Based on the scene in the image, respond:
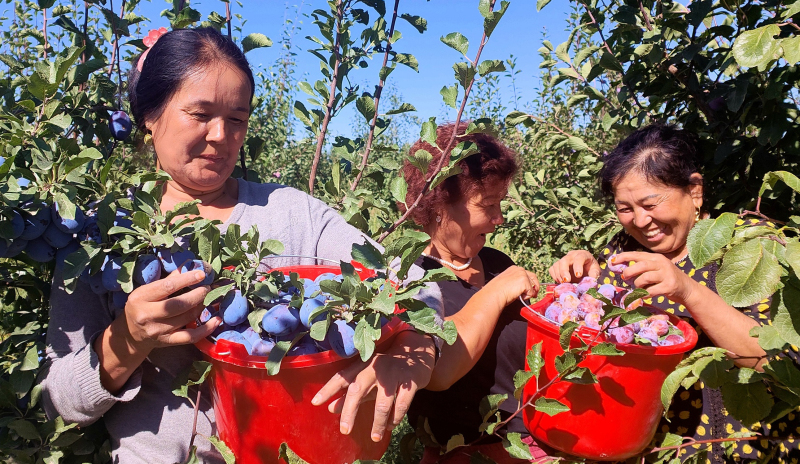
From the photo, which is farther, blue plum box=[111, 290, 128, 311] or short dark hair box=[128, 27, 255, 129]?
short dark hair box=[128, 27, 255, 129]

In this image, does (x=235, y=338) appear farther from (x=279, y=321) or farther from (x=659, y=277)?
(x=659, y=277)

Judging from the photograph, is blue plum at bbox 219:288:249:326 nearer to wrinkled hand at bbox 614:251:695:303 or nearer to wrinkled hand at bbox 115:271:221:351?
wrinkled hand at bbox 115:271:221:351

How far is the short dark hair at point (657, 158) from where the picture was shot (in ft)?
5.24

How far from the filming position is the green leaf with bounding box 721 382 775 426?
73cm

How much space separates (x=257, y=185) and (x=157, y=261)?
0.49 m

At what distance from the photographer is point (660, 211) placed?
158 cm

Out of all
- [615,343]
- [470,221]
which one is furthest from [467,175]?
[615,343]

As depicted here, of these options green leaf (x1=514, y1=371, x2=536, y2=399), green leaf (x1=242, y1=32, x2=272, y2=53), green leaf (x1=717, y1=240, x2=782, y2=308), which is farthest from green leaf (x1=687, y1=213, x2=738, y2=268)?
green leaf (x1=242, y1=32, x2=272, y2=53)

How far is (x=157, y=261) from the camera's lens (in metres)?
0.80

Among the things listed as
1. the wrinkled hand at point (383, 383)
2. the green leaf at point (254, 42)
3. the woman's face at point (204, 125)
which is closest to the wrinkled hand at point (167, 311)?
the wrinkled hand at point (383, 383)

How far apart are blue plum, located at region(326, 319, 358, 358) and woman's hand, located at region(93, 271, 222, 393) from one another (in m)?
0.19

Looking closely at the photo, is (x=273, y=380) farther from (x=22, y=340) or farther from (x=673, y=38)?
(x=673, y=38)

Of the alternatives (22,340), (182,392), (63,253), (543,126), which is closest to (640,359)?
(182,392)

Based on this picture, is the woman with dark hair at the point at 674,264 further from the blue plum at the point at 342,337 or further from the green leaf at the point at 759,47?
the blue plum at the point at 342,337
